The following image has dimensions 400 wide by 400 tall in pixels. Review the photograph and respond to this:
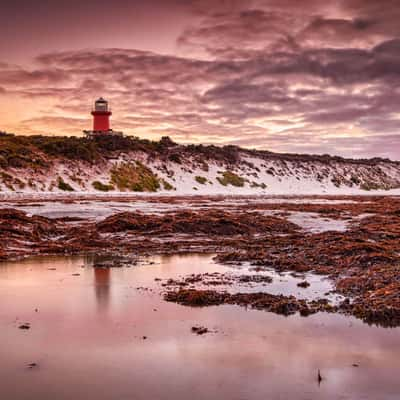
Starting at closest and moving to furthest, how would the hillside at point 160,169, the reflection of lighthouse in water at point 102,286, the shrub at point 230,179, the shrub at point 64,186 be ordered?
the reflection of lighthouse in water at point 102,286 → the shrub at point 64,186 → the hillside at point 160,169 → the shrub at point 230,179

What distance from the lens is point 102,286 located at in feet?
28.6

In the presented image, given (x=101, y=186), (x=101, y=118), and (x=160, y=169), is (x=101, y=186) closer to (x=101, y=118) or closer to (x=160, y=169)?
(x=160, y=169)

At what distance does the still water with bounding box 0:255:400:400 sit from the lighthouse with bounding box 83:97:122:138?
48450 millimetres

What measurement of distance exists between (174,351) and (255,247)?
28.6ft

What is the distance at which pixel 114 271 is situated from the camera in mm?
10234

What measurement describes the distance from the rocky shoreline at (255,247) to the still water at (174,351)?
53 centimetres

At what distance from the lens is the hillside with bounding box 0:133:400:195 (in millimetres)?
37875

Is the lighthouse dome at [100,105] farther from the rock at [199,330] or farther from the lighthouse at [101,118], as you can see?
the rock at [199,330]

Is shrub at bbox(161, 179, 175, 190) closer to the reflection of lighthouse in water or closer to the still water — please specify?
the reflection of lighthouse in water

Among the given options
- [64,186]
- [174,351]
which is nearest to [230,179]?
Answer: [64,186]

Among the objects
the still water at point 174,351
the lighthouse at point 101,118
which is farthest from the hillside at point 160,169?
the still water at point 174,351

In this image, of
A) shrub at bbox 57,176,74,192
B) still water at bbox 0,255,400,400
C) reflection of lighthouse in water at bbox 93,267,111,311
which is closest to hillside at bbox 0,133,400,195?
shrub at bbox 57,176,74,192

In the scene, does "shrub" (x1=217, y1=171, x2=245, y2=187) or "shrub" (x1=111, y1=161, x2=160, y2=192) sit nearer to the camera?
"shrub" (x1=111, y1=161, x2=160, y2=192)

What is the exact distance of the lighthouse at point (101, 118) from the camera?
5541 cm
